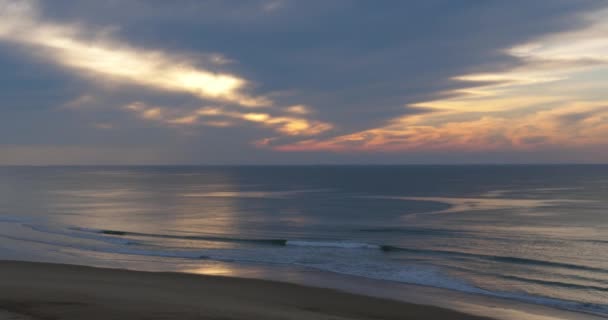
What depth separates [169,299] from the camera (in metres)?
18.2

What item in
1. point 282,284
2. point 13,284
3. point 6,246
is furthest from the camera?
point 6,246

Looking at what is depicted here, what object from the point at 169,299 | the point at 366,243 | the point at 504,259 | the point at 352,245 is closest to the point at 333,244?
the point at 352,245

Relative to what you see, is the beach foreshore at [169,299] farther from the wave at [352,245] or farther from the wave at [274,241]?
the wave at [274,241]

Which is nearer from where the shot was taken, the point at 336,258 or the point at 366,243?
the point at 336,258

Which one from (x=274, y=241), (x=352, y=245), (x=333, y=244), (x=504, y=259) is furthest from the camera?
(x=274, y=241)

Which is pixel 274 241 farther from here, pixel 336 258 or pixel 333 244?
pixel 336 258

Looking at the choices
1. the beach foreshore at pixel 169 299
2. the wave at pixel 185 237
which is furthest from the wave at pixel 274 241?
the beach foreshore at pixel 169 299

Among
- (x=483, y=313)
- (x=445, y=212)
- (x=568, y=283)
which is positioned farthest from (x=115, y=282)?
(x=445, y=212)

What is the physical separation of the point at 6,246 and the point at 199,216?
871 inches

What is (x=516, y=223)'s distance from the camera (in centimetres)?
4609

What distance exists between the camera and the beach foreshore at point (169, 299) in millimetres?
15719

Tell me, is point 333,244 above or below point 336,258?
above

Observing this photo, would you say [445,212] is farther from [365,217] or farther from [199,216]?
[199,216]

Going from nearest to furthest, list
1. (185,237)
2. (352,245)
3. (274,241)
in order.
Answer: (352,245)
(274,241)
(185,237)
